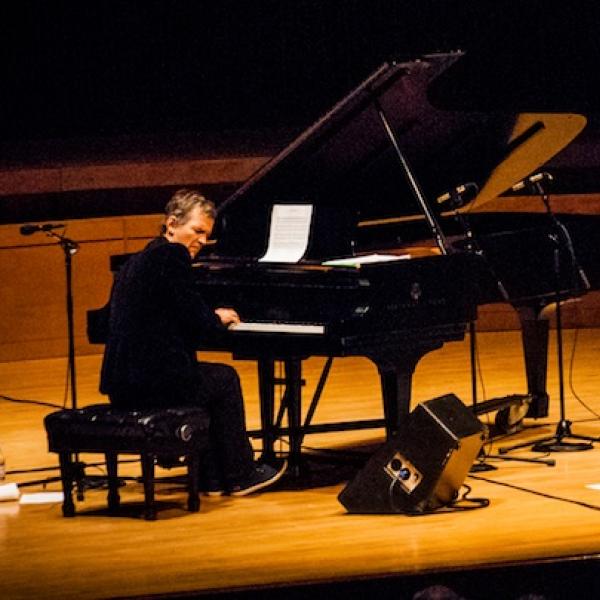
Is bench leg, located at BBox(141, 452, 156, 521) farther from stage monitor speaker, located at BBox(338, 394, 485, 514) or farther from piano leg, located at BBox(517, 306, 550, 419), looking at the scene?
piano leg, located at BBox(517, 306, 550, 419)

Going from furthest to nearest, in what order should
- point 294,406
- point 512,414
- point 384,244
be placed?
point 512,414
point 384,244
point 294,406

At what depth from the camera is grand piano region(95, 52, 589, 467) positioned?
600 centimetres

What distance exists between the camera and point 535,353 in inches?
295

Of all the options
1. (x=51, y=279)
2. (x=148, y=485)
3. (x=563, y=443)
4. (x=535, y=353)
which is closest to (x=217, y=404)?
(x=148, y=485)

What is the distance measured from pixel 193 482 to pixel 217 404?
337mm

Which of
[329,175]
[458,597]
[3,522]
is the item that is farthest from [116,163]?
[458,597]

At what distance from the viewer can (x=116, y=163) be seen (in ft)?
33.3

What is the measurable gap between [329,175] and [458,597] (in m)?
2.64

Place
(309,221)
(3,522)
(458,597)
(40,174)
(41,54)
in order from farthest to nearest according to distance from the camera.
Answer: (41,54), (40,174), (309,221), (3,522), (458,597)

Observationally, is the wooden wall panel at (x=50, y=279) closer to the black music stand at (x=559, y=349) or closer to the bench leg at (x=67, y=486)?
the black music stand at (x=559, y=349)

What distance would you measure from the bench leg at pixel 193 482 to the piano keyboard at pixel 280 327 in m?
0.56

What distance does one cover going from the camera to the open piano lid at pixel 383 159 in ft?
20.1

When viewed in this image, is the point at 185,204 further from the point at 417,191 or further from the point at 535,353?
the point at 535,353

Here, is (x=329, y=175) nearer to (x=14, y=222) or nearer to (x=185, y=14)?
(x=14, y=222)
